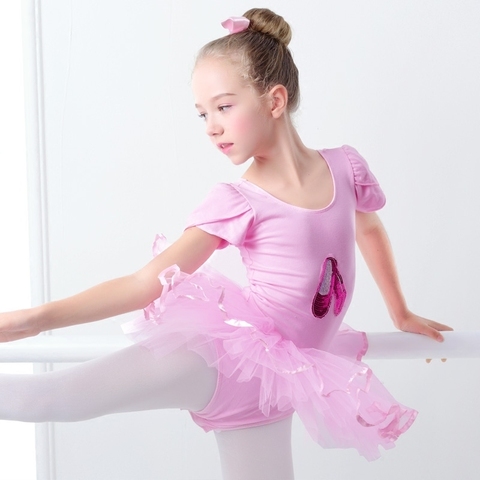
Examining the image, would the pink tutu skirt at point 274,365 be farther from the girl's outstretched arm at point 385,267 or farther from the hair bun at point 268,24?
the hair bun at point 268,24

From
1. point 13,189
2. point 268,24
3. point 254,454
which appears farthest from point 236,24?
point 13,189

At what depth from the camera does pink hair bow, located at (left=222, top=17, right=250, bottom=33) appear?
1.36 m

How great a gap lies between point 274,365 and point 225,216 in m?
0.24

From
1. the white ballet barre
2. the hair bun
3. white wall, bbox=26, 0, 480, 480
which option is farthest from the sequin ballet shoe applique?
white wall, bbox=26, 0, 480, 480

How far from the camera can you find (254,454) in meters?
1.34

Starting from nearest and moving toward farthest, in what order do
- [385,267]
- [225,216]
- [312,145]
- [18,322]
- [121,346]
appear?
[18,322] → [225,216] → [121,346] → [385,267] → [312,145]

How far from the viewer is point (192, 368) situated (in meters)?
1.28

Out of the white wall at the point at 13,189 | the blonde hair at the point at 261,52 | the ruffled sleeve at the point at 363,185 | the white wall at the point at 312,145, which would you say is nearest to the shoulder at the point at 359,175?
the ruffled sleeve at the point at 363,185

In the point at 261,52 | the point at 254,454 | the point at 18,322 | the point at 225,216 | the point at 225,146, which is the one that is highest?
the point at 261,52

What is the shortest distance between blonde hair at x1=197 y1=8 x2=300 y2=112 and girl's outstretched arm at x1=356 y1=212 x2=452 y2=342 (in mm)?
261

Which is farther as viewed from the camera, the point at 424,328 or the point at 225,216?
the point at 424,328

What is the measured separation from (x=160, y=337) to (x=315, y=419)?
26cm

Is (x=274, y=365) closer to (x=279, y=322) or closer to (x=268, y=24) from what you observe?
(x=279, y=322)

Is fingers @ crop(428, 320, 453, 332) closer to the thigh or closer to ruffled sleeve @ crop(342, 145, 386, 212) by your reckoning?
ruffled sleeve @ crop(342, 145, 386, 212)
